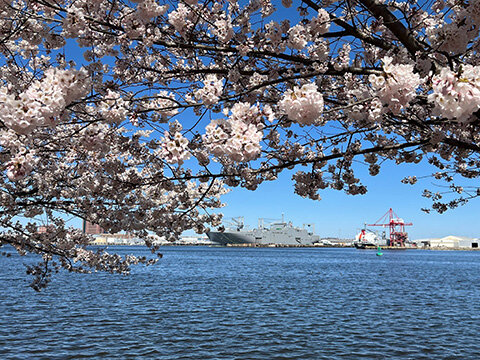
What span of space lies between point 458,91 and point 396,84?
51 centimetres

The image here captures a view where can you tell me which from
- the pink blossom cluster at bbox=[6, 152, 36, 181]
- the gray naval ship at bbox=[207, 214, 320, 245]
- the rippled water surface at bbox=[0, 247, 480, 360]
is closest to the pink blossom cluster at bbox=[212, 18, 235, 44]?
the pink blossom cluster at bbox=[6, 152, 36, 181]

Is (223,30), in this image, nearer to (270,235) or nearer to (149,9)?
(149,9)

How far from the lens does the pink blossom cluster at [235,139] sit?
2.90 metres

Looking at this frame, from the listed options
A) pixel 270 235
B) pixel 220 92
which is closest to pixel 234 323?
pixel 220 92

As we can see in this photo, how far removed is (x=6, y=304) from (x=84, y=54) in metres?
17.3

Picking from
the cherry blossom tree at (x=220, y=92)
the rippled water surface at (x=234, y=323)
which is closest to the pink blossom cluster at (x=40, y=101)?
the cherry blossom tree at (x=220, y=92)

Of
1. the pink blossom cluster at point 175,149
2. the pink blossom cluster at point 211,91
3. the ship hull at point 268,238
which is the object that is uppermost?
the pink blossom cluster at point 211,91

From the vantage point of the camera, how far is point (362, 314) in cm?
1730

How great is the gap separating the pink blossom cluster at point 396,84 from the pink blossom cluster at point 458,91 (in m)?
0.32

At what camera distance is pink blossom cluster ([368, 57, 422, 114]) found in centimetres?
291

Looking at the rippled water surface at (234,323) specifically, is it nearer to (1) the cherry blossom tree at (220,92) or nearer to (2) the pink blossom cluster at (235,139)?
(1) the cherry blossom tree at (220,92)

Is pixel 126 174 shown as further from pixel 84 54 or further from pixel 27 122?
pixel 27 122

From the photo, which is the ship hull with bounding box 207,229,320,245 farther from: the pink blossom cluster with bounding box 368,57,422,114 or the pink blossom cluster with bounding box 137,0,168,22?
the pink blossom cluster with bounding box 368,57,422,114

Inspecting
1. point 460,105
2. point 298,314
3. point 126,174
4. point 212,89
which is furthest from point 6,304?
point 460,105
